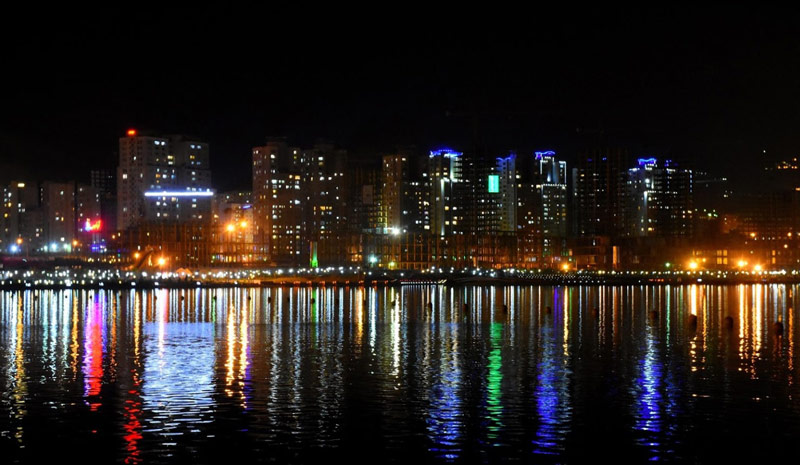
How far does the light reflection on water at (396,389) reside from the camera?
2680 cm

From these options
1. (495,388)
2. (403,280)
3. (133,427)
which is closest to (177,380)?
(133,427)

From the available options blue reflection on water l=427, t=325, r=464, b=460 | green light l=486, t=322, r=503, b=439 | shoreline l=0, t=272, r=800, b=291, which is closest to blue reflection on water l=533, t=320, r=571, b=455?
green light l=486, t=322, r=503, b=439

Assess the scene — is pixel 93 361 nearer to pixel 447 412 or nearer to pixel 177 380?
pixel 177 380

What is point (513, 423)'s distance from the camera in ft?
96.0

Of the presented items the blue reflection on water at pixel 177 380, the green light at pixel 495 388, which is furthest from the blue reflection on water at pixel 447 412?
the blue reflection on water at pixel 177 380

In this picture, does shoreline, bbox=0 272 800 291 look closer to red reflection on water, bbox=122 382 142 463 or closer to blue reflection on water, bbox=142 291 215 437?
blue reflection on water, bbox=142 291 215 437

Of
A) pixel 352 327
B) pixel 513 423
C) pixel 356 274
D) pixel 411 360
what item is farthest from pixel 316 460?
pixel 356 274

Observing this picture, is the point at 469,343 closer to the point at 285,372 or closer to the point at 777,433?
the point at 285,372

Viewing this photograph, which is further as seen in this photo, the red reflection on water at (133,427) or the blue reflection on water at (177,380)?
the blue reflection on water at (177,380)

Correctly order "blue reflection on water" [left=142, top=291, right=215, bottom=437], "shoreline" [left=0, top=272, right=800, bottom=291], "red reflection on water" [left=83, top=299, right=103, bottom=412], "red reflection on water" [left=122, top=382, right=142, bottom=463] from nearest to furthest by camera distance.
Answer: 1. "red reflection on water" [left=122, top=382, right=142, bottom=463]
2. "blue reflection on water" [left=142, top=291, right=215, bottom=437]
3. "red reflection on water" [left=83, top=299, right=103, bottom=412]
4. "shoreline" [left=0, top=272, right=800, bottom=291]

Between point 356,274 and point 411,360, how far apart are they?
125456 mm

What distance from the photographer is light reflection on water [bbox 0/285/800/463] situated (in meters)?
26.8

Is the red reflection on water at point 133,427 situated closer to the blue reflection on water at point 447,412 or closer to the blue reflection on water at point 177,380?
the blue reflection on water at point 177,380

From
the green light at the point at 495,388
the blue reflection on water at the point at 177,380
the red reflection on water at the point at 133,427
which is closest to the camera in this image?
the red reflection on water at the point at 133,427
